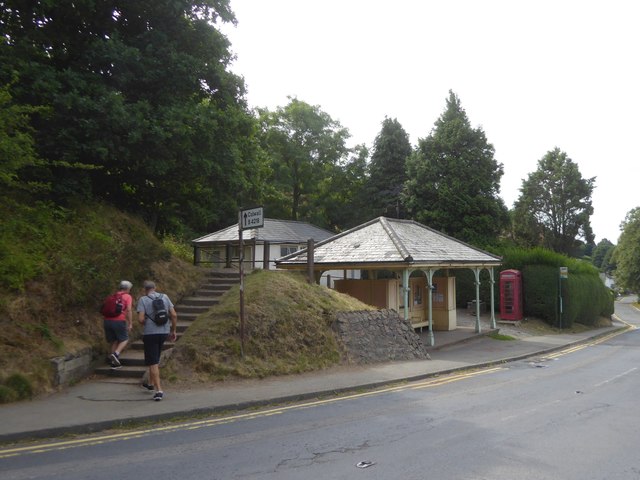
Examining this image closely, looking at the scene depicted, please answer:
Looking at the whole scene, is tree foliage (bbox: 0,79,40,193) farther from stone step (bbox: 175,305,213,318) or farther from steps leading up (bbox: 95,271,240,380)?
stone step (bbox: 175,305,213,318)

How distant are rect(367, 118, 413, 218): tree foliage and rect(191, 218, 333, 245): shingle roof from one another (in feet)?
27.4

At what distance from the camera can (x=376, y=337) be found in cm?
1437

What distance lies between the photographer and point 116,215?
51.4ft

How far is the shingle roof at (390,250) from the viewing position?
1734 cm

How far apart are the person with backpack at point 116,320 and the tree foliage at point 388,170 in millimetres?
37630

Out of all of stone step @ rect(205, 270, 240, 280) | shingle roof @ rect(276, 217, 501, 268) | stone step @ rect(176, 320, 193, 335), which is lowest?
stone step @ rect(176, 320, 193, 335)

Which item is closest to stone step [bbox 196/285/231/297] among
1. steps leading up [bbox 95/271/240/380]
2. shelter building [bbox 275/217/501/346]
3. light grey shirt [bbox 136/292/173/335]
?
steps leading up [bbox 95/271/240/380]

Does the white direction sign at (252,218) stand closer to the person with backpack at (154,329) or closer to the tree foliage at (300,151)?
the person with backpack at (154,329)

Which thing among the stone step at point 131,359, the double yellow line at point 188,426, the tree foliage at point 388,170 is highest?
the tree foliage at point 388,170

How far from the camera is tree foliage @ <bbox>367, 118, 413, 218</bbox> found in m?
47.0

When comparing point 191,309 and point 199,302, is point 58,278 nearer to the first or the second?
point 191,309

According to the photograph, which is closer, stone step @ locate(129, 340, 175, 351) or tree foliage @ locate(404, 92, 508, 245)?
stone step @ locate(129, 340, 175, 351)

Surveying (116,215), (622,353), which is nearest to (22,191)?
(116,215)

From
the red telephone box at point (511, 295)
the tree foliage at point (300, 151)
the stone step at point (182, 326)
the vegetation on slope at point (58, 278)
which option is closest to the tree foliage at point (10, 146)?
the vegetation on slope at point (58, 278)
